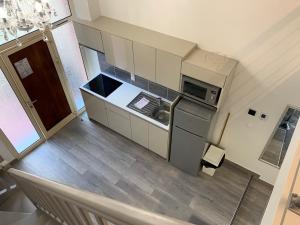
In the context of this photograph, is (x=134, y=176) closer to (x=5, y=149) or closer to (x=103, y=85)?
(x=103, y=85)

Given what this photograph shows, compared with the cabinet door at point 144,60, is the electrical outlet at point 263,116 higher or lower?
lower

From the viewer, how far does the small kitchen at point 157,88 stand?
3031 mm

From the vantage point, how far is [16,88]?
3.71 metres

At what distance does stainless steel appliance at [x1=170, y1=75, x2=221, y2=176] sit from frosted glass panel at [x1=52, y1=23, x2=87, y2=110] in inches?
92.0

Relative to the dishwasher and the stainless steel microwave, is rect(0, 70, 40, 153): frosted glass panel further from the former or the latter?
the stainless steel microwave

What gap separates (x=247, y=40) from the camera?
2.79 m

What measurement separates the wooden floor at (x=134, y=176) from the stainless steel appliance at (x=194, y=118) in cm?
48

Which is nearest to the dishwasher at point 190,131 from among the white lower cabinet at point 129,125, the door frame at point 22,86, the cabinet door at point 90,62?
the white lower cabinet at point 129,125

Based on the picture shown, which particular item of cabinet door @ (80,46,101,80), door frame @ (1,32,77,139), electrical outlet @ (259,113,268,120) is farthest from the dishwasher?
door frame @ (1,32,77,139)

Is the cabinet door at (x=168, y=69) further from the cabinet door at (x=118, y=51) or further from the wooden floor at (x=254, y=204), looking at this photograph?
the wooden floor at (x=254, y=204)

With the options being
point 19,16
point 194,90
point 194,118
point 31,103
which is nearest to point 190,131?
point 194,118

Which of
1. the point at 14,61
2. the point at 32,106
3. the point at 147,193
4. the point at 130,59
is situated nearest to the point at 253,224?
the point at 147,193

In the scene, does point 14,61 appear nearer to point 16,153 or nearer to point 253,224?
point 16,153

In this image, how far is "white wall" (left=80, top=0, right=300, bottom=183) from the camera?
2.54 metres
